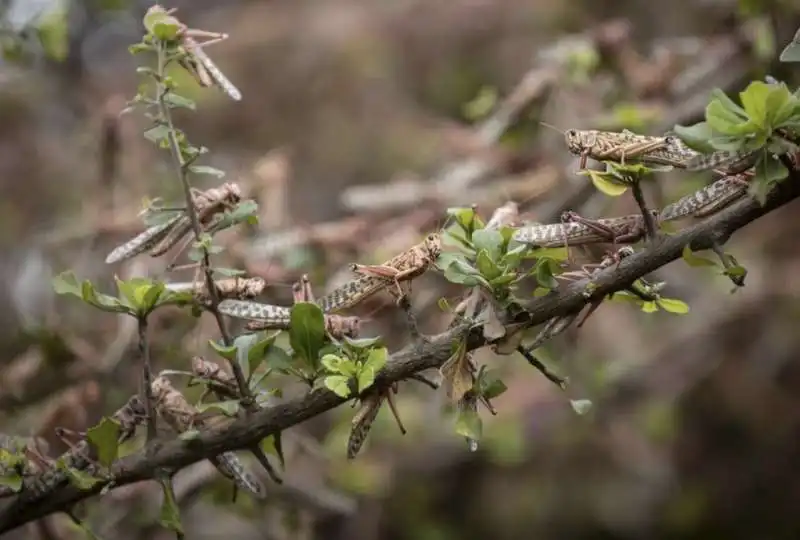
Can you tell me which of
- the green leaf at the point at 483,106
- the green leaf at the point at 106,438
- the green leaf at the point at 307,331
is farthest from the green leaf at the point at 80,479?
the green leaf at the point at 483,106

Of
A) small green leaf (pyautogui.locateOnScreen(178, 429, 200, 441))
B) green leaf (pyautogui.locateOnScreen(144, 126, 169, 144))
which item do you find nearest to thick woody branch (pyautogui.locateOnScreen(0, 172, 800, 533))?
small green leaf (pyautogui.locateOnScreen(178, 429, 200, 441))

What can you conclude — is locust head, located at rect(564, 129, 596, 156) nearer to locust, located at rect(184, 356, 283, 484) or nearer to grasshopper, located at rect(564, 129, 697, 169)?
grasshopper, located at rect(564, 129, 697, 169)

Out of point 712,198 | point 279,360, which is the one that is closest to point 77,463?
point 279,360

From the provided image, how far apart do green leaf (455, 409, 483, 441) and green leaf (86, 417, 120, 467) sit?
17cm

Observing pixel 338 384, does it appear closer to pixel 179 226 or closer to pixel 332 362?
pixel 332 362

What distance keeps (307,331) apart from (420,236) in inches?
17.5

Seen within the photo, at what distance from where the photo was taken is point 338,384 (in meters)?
0.35

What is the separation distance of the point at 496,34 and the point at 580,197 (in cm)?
103

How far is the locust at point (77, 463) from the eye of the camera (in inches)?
16.7

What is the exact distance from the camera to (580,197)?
0.73 m

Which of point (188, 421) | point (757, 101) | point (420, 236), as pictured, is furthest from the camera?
point (420, 236)

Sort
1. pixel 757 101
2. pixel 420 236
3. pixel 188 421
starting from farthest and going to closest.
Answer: pixel 420 236, pixel 188 421, pixel 757 101

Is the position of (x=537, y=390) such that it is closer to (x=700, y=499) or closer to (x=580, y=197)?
(x=700, y=499)

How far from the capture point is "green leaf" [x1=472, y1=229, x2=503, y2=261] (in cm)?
36
